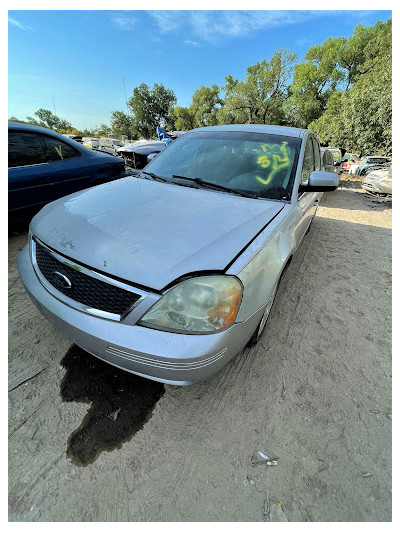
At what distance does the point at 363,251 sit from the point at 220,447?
384cm

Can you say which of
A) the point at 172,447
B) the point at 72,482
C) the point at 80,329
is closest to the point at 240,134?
the point at 80,329

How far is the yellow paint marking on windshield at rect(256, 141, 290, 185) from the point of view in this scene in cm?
209

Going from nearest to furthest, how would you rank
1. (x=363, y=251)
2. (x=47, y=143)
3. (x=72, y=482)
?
(x=72, y=482) < (x=47, y=143) < (x=363, y=251)

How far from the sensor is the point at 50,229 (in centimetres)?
156

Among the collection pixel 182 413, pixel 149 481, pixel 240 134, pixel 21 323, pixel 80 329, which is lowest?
pixel 149 481

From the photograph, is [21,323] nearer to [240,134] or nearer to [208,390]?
[208,390]

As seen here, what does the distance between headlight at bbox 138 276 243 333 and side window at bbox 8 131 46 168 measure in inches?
125

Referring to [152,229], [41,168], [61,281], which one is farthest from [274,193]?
[41,168]

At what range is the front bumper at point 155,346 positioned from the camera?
113 centimetres

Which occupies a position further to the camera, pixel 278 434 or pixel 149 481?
pixel 278 434

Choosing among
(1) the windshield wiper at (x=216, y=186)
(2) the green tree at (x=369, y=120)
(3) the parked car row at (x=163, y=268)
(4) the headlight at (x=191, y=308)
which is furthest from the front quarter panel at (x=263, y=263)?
(2) the green tree at (x=369, y=120)

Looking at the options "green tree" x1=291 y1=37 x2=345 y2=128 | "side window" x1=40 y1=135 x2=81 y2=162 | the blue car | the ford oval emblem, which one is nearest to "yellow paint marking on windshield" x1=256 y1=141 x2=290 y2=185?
the ford oval emblem

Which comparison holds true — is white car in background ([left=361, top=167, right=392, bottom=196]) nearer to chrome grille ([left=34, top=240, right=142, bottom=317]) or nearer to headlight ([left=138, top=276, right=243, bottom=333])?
headlight ([left=138, top=276, right=243, bottom=333])

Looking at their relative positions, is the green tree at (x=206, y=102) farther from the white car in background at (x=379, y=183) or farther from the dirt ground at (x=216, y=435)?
the dirt ground at (x=216, y=435)
